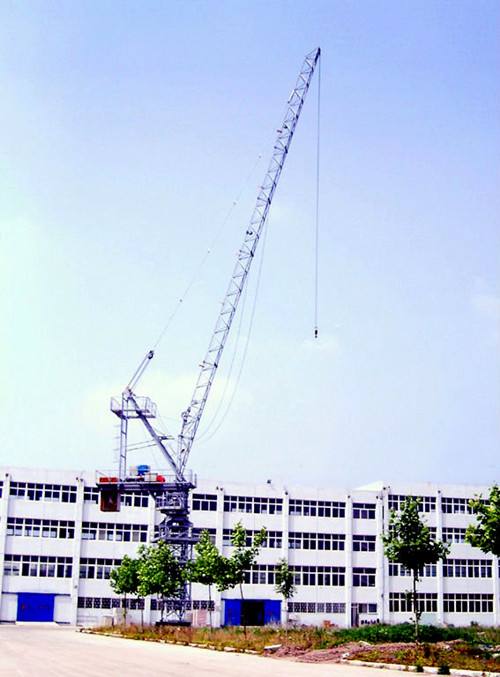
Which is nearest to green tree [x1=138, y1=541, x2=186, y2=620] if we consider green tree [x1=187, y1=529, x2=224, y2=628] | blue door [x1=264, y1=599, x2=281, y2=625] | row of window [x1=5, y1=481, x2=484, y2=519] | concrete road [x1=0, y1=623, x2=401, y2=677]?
green tree [x1=187, y1=529, x2=224, y2=628]

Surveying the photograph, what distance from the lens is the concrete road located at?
28.6m

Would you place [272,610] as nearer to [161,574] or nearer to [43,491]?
[43,491]

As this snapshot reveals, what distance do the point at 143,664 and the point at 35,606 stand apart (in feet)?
180

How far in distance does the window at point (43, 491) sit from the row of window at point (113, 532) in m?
3.16

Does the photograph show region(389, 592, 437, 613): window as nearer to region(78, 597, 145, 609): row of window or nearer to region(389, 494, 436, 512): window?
region(389, 494, 436, 512): window

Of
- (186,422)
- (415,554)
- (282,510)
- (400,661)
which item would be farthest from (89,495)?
(400,661)

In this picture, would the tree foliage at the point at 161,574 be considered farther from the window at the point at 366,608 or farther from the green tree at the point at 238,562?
the window at the point at 366,608

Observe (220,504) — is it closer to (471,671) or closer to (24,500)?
(24,500)

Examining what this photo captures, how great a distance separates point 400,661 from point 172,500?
5393 cm

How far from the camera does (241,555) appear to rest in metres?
52.2

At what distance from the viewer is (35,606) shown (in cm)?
8306

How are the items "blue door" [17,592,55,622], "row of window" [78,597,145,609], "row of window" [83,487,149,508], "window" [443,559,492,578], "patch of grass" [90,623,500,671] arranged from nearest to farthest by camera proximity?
1. "patch of grass" [90,623,500,671]
2. "blue door" [17,592,55,622]
3. "row of window" [78,597,145,609]
4. "row of window" [83,487,149,508]
5. "window" [443,559,492,578]

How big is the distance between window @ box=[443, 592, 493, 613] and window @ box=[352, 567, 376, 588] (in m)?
7.91

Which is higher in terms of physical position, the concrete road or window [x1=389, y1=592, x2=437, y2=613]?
the concrete road
